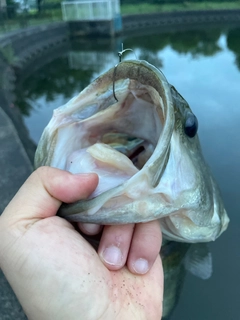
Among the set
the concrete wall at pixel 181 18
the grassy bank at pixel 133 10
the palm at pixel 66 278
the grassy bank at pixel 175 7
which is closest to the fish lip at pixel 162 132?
the palm at pixel 66 278

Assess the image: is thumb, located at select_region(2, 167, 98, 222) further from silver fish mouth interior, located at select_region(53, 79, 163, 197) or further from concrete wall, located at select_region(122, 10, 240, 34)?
concrete wall, located at select_region(122, 10, 240, 34)

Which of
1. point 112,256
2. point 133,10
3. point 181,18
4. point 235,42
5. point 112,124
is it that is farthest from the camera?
point 133,10

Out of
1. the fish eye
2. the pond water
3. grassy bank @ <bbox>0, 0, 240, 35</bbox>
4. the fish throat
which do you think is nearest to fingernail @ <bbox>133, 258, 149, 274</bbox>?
the fish throat

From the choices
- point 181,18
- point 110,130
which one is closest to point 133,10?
point 181,18

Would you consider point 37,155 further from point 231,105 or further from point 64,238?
point 231,105

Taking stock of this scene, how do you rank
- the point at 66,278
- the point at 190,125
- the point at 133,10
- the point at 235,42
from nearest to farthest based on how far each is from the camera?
the point at 66,278
the point at 190,125
the point at 235,42
the point at 133,10

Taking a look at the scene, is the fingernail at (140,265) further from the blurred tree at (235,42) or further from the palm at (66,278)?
the blurred tree at (235,42)

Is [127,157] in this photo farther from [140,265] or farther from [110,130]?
[140,265]

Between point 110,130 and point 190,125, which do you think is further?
point 110,130
